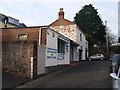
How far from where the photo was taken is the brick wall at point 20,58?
38.0 ft

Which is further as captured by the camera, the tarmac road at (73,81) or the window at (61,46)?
the window at (61,46)

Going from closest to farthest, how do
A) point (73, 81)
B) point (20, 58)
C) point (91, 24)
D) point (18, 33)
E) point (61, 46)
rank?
point (73, 81) → point (20, 58) → point (18, 33) → point (61, 46) → point (91, 24)

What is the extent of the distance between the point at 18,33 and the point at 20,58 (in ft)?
18.5

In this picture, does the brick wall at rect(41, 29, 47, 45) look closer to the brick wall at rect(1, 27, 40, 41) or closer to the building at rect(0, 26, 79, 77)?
the building at rect(0, 26, 79, 77)

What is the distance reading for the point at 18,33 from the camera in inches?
665

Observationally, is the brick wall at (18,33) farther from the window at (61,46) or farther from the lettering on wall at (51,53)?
the window at (61,46)

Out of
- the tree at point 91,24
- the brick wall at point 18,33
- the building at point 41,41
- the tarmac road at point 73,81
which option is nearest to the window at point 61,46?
the building at point 41,41

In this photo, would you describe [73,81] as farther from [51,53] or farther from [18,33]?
[18,33]

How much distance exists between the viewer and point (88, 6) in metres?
54.1

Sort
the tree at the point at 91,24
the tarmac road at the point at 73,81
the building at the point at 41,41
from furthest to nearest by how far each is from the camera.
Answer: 1. the tree at the point at 91,24
2. the building at the point at 41,41
3. the tarmac road at the point at 73,81

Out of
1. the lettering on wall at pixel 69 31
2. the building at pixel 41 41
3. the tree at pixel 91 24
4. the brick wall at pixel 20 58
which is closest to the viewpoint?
the brick wall at pixel 20 58

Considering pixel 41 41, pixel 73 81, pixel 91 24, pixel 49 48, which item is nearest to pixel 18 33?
pixel 41 41

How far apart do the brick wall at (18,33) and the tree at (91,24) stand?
104 ft

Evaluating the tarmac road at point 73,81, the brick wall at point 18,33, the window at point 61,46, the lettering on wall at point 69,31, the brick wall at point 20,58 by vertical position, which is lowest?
the tarmac road at point 73,81
